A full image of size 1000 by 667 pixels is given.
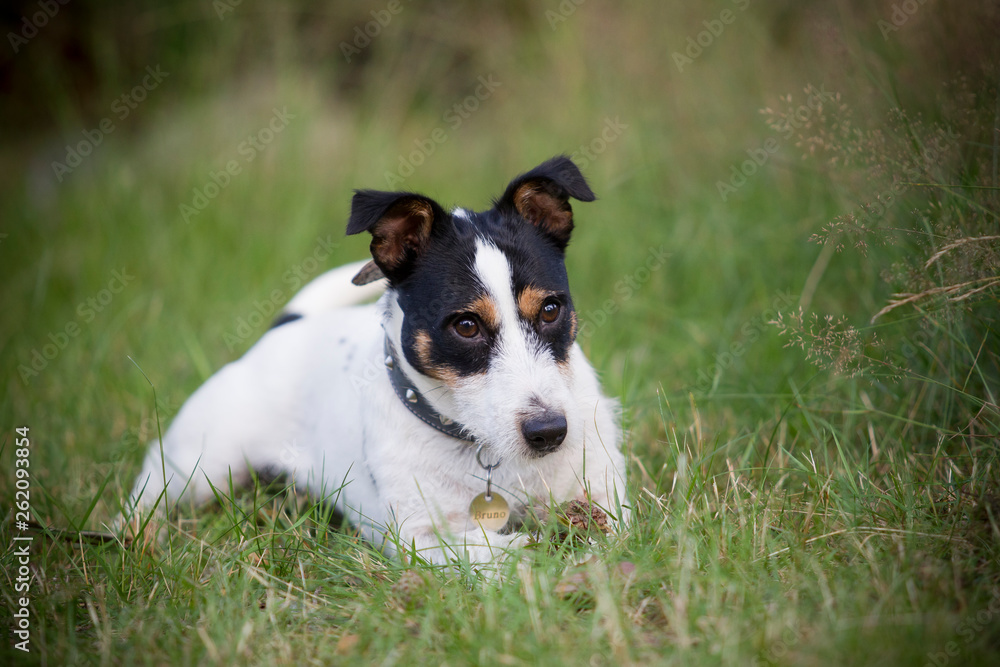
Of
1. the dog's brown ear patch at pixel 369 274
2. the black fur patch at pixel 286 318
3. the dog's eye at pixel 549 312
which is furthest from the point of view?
the black fur patch at pixel 286 318

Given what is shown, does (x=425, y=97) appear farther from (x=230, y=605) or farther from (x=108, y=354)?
(x=230, y=605)

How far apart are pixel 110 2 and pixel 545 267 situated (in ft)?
28.4

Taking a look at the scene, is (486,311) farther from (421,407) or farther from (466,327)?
(421,407)

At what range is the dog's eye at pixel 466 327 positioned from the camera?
254 centimetres

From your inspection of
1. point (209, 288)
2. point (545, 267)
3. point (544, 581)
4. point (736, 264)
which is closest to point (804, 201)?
point (736, 264)

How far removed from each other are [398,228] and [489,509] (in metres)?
1.07

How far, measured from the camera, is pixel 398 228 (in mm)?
2719

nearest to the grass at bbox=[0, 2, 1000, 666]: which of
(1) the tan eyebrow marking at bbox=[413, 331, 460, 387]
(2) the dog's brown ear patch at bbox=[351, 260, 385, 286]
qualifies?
(1) the tan eyebrow marking at bbox=[413, 331, 460, 387]

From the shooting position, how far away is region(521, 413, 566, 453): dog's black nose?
234cm

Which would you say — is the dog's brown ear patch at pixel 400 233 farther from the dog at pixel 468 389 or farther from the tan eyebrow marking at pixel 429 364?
the tan eyebrow marking at pixel 429 364

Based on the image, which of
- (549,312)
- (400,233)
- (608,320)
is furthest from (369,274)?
(608,320)

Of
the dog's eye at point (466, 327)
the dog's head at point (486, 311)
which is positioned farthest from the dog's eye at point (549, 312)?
the dog's eye at point (466, 327)

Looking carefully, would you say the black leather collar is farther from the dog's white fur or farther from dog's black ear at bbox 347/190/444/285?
dog's black ear at bbox 347/190/444/285

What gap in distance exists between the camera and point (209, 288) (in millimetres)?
5984
